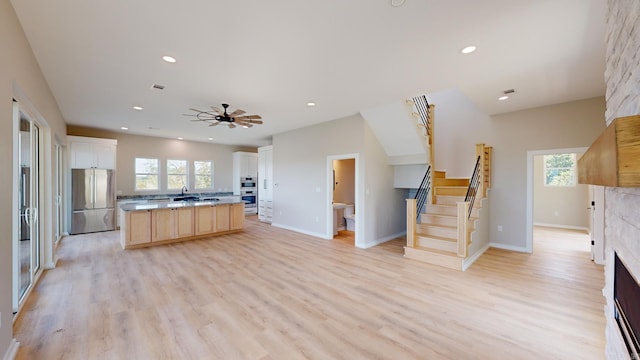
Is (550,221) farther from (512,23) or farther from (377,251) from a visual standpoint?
(512,23)

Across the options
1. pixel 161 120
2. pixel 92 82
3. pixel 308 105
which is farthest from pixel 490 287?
pixel 161 120

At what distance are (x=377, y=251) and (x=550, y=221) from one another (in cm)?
633

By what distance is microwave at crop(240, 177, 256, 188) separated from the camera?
383 inches

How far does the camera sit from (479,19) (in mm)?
2215

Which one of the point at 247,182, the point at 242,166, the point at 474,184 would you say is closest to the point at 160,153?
the point at 242,166

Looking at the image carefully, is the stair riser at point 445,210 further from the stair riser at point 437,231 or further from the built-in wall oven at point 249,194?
the built-in wall oven at point 249,194

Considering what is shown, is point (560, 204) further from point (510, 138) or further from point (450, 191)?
point (450, 191)

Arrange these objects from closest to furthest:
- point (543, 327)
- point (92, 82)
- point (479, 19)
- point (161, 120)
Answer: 1. point (479, 19)
2. point (543, 327)
3. point (92, 82)
4. point (161, 120)

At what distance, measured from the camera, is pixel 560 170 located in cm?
738

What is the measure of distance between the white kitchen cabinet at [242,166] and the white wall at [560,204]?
9.15 meters

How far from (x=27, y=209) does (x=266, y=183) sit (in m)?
5.50

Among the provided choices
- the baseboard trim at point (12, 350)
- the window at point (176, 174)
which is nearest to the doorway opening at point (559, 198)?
the baseboard trim at point (12, 350)

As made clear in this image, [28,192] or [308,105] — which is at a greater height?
[308,105]

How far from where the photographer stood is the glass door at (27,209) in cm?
279
